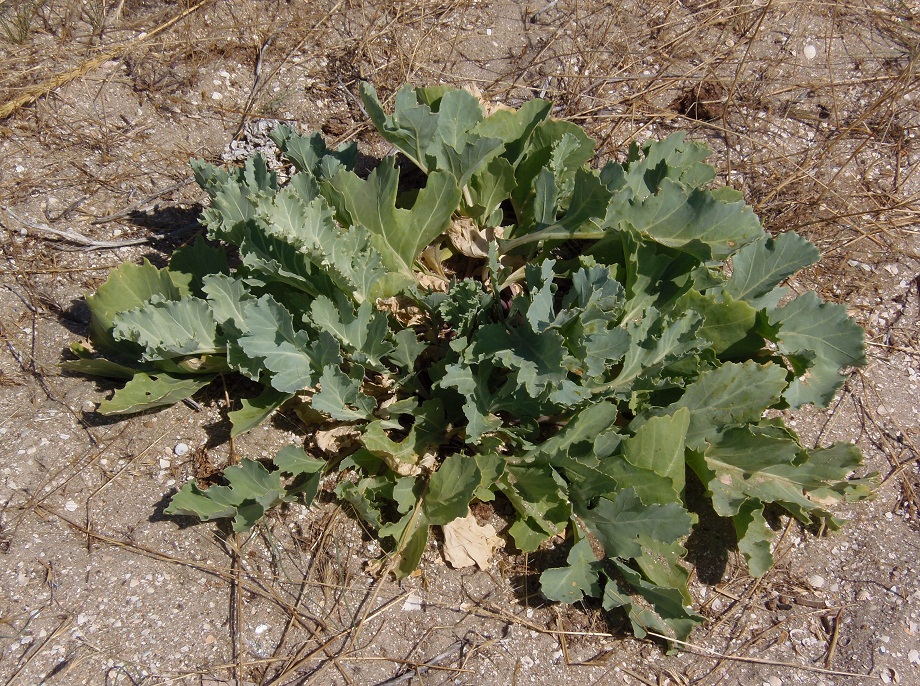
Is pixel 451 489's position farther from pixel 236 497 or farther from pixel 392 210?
pixel 392 210

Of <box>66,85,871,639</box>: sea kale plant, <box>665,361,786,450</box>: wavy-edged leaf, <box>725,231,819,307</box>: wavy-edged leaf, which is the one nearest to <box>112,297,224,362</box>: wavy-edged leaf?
<box>66,85,871,639</box>: sea kale plant

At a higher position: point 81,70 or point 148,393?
point 81,70

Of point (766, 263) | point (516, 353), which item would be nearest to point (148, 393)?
point (516, 353)

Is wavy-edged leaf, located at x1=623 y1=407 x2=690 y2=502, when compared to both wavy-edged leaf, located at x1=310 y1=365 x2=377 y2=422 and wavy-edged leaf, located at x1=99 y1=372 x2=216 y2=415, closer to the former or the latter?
wavy-edged leaf, located at x1=310 y1=365 x2=377 y2=422

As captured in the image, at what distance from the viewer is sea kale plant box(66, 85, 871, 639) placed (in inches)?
87.6

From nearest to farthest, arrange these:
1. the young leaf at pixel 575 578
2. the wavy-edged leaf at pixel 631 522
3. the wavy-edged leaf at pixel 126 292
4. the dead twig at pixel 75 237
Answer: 1. the wavy-edged leaf at pixel 631 522
2. the young leaf at pixel 575 578
3. the wavy-edged leaf at pixel 126 292
4. the dead twig at pixel 75 237

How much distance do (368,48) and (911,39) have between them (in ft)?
9.46

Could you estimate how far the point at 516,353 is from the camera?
2260mm

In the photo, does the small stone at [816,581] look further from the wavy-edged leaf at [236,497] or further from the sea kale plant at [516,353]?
the wavy-edged leaf at [236,497]

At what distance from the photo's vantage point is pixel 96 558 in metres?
2.28

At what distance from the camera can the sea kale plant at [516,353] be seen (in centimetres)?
222

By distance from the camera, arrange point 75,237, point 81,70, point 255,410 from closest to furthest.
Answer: point 255,410
point 75,237
point 81,70

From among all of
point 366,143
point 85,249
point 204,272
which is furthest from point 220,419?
point 366,143

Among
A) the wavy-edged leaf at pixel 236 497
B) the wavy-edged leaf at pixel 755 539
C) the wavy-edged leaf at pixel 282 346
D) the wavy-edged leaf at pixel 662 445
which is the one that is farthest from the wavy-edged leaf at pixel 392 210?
the wavy-edged leaf at pixel 755 539
